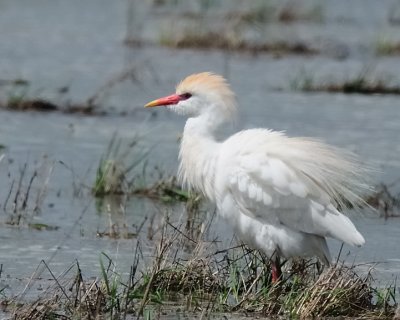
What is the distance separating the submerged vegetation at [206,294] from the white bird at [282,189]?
0.52ft

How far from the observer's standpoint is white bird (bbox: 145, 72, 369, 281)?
711cm

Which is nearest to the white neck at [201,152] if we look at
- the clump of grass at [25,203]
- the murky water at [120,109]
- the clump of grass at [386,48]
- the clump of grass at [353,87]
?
the murky water at [120,109]

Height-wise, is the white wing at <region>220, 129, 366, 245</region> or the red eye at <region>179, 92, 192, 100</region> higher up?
the red eye at <region>179, 92, 192, 100</region>

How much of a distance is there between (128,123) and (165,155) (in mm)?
2100

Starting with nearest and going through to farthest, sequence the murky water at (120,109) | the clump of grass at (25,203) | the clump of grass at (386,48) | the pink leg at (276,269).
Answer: the pink leg at (276,269) < the murky water at (120,109) < the clump of grass at (25,203) < the clump of grass at (386,48)

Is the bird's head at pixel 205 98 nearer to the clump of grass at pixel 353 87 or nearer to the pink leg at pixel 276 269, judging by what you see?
the pink leg at pixel 276 269

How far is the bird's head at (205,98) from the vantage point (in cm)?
752

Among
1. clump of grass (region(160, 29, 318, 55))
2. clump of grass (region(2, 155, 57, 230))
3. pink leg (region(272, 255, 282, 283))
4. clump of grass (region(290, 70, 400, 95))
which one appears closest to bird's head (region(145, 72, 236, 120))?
pink leg (region(272, 255, 282, 283))

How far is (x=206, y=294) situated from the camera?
22.4 feet

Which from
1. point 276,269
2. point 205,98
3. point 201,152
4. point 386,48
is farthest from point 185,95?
point 386,48

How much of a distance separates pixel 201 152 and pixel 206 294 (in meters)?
1.01

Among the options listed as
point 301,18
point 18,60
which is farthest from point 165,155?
point 301,18

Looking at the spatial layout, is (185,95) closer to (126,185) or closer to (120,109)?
(126,185)

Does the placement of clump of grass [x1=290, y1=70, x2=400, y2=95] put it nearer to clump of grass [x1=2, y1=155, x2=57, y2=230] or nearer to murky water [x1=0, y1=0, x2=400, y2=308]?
murky water [x1=0, y1=0, x2=400, y2=308]
